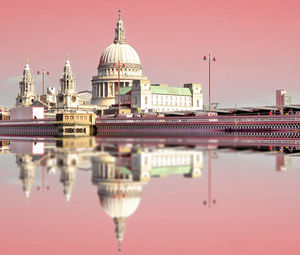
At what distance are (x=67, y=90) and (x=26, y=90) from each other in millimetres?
22489

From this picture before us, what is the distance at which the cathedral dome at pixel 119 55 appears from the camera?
188 metres

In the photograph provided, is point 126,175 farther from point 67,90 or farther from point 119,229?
point 67,90

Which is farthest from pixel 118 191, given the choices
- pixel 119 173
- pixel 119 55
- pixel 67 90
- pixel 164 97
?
pixel 119 55

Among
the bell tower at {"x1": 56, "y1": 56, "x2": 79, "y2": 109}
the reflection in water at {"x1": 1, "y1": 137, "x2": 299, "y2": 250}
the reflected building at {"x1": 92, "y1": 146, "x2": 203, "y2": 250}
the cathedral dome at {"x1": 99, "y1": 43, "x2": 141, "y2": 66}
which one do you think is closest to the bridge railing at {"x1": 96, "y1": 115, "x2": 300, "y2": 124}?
the bell tower at {"x1": 56, "y1": 56, "x2": 79, "y2": 109}

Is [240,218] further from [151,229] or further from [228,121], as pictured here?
[228,121]

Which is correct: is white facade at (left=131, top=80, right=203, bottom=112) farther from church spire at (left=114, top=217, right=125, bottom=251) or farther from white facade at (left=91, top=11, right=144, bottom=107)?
church spire at (left=114, top=217, right=125, bottom=251)

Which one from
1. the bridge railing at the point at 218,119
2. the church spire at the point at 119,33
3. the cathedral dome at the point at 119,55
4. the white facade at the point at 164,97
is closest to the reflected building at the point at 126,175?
the bridge railing at the point at 218,119

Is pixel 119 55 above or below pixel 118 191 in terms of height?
above

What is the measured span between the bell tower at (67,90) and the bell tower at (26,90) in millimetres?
17272

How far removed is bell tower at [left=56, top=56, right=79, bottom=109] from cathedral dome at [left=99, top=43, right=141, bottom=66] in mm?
25642

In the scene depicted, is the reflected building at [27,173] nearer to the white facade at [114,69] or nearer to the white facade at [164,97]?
the white facade at [164,97]

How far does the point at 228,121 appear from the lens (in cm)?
9531

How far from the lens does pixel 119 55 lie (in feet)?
619

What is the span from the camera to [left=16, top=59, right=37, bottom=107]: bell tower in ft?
587
